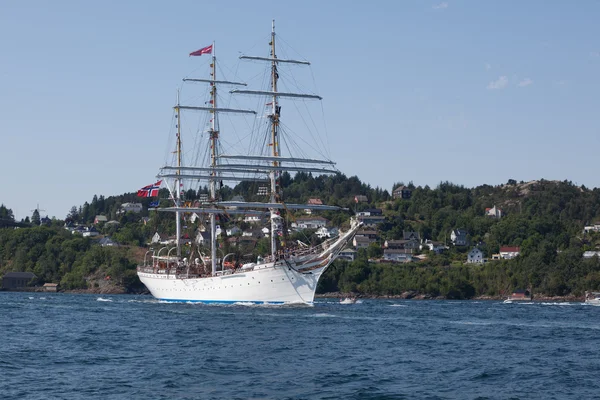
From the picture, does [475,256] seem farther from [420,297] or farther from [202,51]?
[202,51]

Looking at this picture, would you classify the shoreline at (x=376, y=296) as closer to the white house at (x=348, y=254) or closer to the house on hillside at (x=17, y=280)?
the house on hillside at (x=17, y=280)

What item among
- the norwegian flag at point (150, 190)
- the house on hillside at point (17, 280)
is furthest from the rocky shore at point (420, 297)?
the house on hillside at point (17, 280)

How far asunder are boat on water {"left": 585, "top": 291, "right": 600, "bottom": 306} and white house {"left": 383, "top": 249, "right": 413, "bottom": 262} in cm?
5765

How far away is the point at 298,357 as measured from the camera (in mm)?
47531

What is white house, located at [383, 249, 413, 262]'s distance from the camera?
600ft

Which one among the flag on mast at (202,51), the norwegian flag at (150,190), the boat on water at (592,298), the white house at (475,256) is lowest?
the boat on water at (592,298)

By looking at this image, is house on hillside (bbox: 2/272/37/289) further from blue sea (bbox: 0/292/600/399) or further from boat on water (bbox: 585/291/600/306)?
boat on water (bbox: 585/291/600/306)

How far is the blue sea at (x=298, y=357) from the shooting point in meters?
37.8

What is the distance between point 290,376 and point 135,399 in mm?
8469

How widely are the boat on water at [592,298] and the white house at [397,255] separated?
57655 millimetres

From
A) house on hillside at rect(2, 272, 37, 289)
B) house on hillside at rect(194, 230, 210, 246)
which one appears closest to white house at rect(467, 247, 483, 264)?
house on hillside at rect(194, 230, 210, 246)

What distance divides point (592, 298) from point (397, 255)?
2658 inches

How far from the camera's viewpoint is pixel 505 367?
4472 centimetres

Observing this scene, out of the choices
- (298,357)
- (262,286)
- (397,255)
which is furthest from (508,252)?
(298,357)
